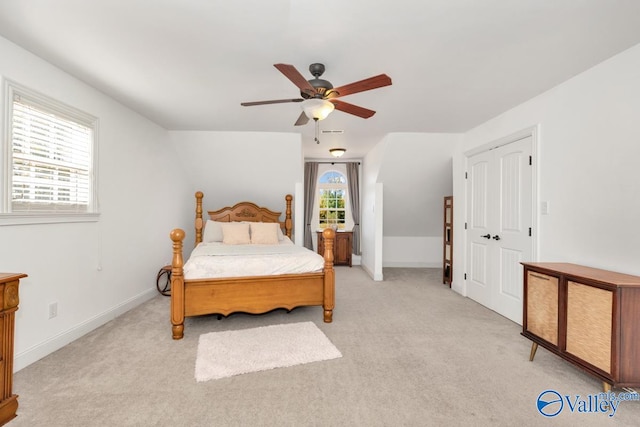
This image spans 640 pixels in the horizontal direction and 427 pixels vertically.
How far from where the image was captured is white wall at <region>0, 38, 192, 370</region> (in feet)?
7.63

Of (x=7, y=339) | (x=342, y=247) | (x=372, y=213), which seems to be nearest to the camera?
(x=7, y=339)

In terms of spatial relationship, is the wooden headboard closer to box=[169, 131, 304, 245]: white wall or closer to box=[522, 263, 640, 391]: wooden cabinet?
box=[169, 131, 304, 245]: white wall

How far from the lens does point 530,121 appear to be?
319 centimetres

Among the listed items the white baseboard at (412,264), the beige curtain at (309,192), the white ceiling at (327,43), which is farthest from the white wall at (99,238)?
the white baseboard at (412,264)

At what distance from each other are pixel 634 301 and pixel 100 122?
465cm

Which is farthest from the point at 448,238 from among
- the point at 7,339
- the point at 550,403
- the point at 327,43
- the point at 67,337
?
the point at 7,339

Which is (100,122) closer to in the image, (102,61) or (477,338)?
(102,61)

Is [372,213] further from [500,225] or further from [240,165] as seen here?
[240,165]

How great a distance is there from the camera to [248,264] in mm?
3141

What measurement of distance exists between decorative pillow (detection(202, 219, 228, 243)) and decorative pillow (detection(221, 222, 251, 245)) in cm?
11

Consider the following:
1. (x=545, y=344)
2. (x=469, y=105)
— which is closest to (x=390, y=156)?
(x=469, y=105)

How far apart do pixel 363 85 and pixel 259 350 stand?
7.52 ft

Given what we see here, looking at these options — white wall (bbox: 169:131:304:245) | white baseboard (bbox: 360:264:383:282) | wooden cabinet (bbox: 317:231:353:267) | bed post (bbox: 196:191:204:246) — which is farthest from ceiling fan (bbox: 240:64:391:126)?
wooden cabinet (bbox: 317:231:353:267)

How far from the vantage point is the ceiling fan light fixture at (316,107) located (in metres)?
2.30
